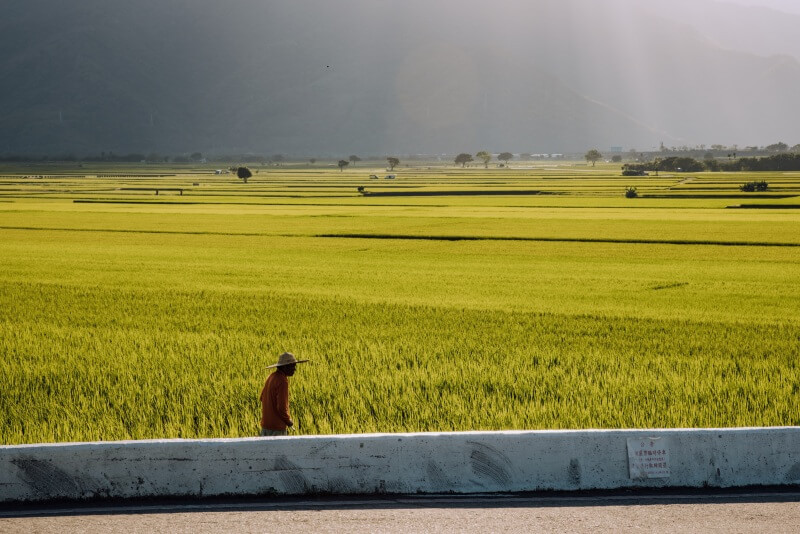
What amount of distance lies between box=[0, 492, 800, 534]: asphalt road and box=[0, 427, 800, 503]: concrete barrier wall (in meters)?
0.23

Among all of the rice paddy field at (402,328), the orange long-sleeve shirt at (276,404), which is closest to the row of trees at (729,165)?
the rice paddy field at (402,328)

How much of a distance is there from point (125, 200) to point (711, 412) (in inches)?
3196

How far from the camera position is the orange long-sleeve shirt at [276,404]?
9.35m

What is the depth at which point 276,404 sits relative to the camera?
9.41 meters

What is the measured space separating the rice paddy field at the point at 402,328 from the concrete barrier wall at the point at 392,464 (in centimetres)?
218

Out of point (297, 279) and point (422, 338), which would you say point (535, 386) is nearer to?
point (422, 338)

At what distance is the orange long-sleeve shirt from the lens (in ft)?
30.7

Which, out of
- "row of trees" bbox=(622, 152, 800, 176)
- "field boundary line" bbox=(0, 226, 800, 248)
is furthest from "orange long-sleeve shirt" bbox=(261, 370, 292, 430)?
"row of trees" bbox=(622, 152, 800, 176)

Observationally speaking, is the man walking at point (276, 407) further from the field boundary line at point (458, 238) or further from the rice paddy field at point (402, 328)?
the field boundary line at point (458, 238)

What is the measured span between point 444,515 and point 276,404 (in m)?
2.25

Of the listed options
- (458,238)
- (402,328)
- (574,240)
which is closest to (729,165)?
(574,240)

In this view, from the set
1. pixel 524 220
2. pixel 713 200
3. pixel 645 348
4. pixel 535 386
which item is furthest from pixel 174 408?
pixel 713 200

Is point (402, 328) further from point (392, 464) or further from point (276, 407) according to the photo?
point (392, 464)

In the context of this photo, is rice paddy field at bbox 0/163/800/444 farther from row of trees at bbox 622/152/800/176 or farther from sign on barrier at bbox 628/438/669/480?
row of trees at bbox 622/152/800/176
